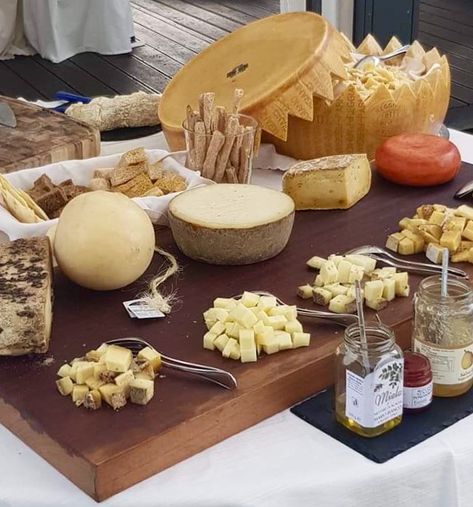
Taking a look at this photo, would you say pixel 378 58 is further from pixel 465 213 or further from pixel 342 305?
pixel 342 305

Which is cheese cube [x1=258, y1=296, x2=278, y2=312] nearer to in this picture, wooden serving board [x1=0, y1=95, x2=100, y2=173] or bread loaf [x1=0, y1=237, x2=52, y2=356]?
bread loaf [x1=0, y1=237, x2=52, y2=356]

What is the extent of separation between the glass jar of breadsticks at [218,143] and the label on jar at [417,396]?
1.87ft

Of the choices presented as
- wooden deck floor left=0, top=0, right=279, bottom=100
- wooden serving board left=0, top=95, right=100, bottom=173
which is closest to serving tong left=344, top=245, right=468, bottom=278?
wooden serving board left=0, top=95, right=100, bottom=173

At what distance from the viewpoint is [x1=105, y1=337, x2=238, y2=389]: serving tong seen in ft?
3.01

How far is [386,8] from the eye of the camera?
123 inches

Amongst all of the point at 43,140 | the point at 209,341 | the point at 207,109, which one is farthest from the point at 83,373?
the point at 43,140

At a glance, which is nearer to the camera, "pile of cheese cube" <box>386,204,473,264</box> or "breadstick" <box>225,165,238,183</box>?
"pile of cheese cube" <box>386,204,473,264</box>

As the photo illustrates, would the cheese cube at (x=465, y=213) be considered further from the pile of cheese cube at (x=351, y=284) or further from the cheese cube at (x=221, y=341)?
the cheese cube at (x=221, y=341)

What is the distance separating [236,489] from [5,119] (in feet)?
3.07

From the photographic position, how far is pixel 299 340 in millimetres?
975

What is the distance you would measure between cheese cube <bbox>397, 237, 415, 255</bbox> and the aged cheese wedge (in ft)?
0.59

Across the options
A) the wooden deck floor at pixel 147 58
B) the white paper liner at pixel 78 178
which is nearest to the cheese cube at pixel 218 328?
the white paper liner at pixel 78 178

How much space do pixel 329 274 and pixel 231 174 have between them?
362 mm

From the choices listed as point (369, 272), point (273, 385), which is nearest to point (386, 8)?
point (369, 272)
